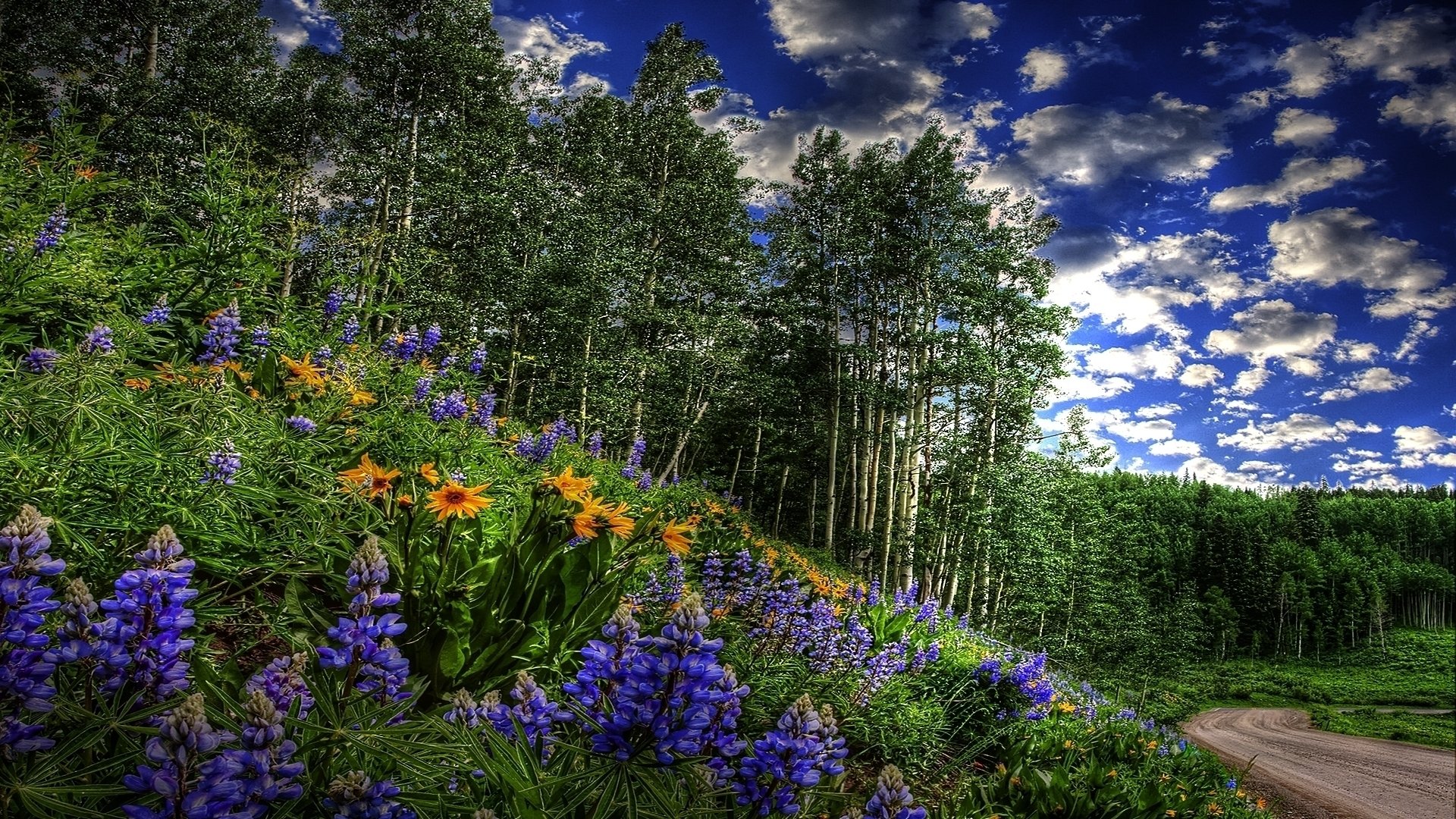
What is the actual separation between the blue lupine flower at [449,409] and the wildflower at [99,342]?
1.47 meters

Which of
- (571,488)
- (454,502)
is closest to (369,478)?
(454,502)

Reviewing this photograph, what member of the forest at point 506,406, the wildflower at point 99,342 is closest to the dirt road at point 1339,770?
the forest at point 506,406

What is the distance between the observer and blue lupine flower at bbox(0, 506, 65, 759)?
819 millimetres

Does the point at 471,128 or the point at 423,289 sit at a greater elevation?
the point at 471,128

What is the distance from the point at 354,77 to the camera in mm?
17469

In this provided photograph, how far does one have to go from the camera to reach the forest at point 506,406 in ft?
4.28

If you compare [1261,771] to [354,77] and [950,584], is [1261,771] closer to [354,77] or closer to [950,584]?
[950,584]

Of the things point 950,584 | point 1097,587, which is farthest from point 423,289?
point 1097,587

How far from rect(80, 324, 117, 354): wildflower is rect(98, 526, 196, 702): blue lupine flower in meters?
2.21

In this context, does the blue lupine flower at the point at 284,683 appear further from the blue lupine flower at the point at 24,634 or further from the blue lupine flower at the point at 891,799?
the blue lupine flower at the point at 891,799

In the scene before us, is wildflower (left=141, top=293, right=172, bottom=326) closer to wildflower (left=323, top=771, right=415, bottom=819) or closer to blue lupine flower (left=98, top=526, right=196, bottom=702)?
blue lupine flower (left=98, top=526, right=196, bottom=702)

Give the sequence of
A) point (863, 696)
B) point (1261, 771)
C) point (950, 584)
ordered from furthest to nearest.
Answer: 1. point (950, 584)
2. point (1261, 771)
3. point (863, 696)

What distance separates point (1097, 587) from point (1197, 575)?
56.5 metres

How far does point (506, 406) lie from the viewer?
1206cm
